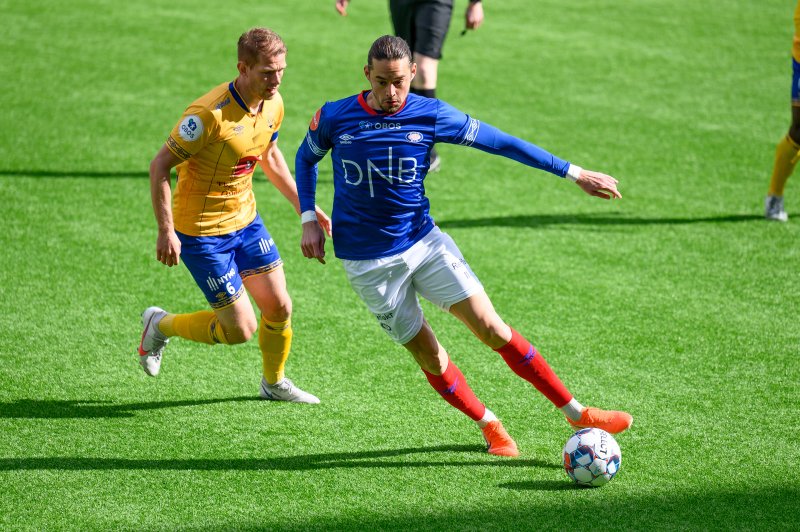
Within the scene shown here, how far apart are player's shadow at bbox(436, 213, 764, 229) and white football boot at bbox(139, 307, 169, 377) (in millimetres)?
3057

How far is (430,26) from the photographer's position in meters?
8.73

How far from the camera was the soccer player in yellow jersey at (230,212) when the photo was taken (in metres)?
4.59

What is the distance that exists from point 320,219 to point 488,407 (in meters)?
1.36

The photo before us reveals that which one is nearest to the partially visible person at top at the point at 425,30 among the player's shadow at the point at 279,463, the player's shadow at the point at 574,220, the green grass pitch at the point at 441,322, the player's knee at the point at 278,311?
the green grass pitch at the point at 441,322

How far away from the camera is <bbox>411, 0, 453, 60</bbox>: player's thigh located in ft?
28.7

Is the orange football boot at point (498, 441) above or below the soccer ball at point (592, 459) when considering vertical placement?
below

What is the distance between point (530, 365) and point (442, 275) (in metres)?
0.60

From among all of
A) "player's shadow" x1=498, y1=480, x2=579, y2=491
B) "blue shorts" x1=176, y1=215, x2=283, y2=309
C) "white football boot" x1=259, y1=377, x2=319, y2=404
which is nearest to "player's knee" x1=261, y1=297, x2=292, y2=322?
"blue shorts" x1=176, y1=215, x2=283, y2=309

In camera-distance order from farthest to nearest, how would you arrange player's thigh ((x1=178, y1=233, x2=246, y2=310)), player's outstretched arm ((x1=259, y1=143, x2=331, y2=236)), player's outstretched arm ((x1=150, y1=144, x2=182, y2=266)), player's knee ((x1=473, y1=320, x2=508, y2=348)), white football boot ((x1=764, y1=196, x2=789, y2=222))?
white football boot ((x1=764, y1=196, x2=789, y2=222))
player's outstretched arm ((x1=259, y1=143, x2=331, y2=236))
player's thigh ((x1=178, y1=233, x2=246, y2=310))
player's outstretched arm ((x1=150, y1=144, x2=182, y2=266))
player's knee ((x1=473, y1=320, x2=508, y2=348))

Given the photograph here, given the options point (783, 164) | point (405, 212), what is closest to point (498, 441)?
point (405, 212)

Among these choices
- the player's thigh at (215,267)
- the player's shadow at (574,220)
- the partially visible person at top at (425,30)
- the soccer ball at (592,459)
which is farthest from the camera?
the partially visible person at top at (425,30)

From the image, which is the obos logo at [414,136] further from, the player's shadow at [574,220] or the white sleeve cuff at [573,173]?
the player's shadow at [574,220]

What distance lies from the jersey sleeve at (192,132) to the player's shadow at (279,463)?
1481 millimetres

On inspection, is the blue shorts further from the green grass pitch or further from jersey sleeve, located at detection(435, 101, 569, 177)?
jersey sleeve, located at detection(435, 101, 569, 177)
